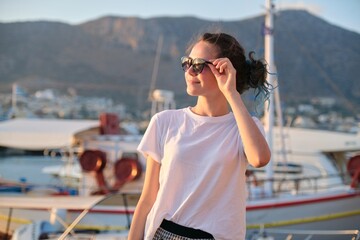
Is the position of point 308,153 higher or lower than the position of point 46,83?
lower

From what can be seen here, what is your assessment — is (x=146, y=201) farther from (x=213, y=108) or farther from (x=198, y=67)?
(x=198, y=67)

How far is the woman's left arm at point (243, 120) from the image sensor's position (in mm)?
1683

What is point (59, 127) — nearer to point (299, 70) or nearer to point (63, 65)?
point (299, 70)

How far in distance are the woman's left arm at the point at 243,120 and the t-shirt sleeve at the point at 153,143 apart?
0.28m

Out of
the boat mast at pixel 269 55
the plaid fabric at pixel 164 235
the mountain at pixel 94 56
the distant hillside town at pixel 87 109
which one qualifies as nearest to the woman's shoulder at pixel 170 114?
the plaid fabric at pixel 164 235

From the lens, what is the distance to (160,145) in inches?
73.0

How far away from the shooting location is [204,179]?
1.74 meters

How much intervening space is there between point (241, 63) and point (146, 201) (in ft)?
2.02

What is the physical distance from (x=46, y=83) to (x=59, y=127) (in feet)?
211

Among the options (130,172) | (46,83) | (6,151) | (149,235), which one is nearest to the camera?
(149,235)

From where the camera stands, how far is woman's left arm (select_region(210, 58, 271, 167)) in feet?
5.52

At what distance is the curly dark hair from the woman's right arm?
1.40ft

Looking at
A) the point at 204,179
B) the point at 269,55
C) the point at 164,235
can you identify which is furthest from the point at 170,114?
the point at 269,55

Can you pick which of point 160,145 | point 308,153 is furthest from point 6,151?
point 160,145
